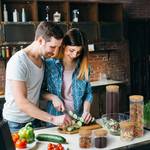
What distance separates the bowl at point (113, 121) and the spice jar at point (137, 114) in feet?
0.45

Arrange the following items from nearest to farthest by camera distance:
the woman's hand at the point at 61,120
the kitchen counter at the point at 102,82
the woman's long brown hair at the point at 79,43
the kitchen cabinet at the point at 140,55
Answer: the woman's hand at the point at 61,120 < the woman's long brown hair at the point at 79,43 < the kitchen counter at the point at 102,82 < the kitchen cabinet at the point at 140,55

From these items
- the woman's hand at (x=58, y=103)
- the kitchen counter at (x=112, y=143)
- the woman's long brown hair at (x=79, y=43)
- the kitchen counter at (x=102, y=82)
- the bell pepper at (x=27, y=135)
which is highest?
the woman's long brown hair at (x=79, y=43)

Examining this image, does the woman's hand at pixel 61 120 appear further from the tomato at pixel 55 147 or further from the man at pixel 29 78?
the tomato at pixel 55 147

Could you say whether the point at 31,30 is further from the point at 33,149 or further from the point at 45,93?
the point at 33,149

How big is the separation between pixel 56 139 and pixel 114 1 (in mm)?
5321

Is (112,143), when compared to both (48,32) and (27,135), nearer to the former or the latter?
(27,135)

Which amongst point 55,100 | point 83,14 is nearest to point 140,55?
point 83,14

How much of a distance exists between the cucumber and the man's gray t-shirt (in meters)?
0.27

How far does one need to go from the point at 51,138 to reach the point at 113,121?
1.78ft

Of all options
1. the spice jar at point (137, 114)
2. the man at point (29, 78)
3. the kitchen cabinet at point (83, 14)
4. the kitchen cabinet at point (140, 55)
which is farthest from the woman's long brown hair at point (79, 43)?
the kitchen cabinet at point (140, 55)

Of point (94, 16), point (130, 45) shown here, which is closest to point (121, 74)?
point (130, 45)

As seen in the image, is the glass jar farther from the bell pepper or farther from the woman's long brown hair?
the bell pepper

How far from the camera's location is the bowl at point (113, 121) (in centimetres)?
262

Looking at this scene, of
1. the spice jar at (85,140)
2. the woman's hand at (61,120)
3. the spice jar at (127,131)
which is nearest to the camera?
→ the spice jar at (85,140)
